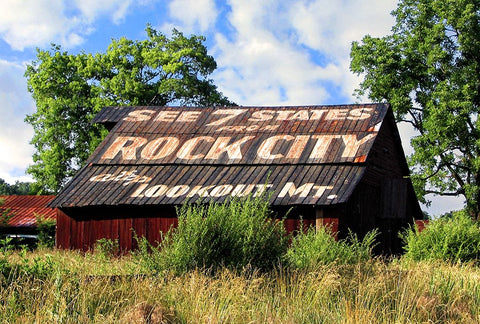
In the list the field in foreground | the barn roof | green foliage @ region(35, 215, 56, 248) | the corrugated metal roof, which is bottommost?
the field in foreground

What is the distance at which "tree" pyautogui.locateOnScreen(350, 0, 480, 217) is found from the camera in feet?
104

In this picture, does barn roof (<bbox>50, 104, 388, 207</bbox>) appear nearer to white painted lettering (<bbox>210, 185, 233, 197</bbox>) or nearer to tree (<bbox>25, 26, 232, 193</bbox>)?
white painted lettering (<bbox>210, 185, 233, 197</bbox>)

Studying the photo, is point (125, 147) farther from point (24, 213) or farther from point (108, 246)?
point (24, 213)

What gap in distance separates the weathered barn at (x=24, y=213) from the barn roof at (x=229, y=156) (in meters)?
7.99

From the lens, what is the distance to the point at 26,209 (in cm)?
3594

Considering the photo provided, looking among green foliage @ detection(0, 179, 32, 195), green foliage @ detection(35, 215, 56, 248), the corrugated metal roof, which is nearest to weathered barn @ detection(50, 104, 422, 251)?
green foliage @ detection(35, 215, 56, 248)

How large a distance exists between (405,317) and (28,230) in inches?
1146

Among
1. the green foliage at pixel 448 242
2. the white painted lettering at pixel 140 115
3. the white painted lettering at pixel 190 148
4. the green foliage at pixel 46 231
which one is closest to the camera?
the green foliage at pixel 448 242

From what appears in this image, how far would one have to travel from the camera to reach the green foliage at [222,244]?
11859 millimetres

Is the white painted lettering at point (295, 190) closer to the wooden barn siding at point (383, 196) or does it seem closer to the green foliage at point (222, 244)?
the wooden barn siding at point (383, 196)

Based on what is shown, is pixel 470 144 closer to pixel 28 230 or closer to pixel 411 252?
pixel 411 252

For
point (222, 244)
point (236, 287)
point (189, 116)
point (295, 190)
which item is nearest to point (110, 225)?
point (189, 116)

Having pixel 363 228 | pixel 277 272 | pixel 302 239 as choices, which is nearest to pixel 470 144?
pixel 363 228

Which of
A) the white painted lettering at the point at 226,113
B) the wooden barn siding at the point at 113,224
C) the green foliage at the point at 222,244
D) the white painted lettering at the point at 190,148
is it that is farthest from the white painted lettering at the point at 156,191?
the green foliage at the point at 222,244
